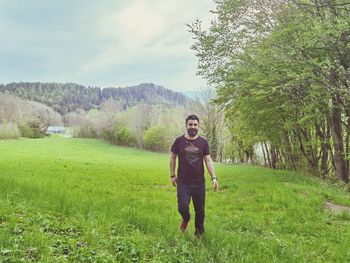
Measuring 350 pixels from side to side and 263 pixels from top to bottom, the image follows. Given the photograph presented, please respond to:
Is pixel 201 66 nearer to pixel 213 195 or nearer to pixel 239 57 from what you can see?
pixel 239 57

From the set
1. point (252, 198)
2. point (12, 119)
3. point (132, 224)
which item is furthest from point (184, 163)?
point (12, 119)

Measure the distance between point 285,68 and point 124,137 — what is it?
242ft

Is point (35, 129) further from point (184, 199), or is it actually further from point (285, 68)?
point (184, 199)

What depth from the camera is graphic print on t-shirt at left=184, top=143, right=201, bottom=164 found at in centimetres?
637

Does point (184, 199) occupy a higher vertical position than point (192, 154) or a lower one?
lower

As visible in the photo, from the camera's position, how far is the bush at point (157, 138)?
229 ft

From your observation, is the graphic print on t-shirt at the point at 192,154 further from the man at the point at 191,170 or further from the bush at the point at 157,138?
the bush at the point at 157,138

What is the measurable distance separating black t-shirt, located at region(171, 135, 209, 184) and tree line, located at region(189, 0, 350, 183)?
6335 mm

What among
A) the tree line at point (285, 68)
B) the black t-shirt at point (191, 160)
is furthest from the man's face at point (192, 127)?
the tree line at point (285, 68)

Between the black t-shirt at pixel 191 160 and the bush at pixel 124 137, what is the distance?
74.9 meters

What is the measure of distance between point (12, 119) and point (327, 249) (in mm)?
99438

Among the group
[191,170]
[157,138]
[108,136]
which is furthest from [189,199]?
[108,136]

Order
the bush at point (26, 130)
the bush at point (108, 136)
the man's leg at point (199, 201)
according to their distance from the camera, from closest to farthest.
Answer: the man's leg at point (199, 201) → the bush at point (26, 130) → the bush at point (108, 136)

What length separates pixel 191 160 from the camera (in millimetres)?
6363
